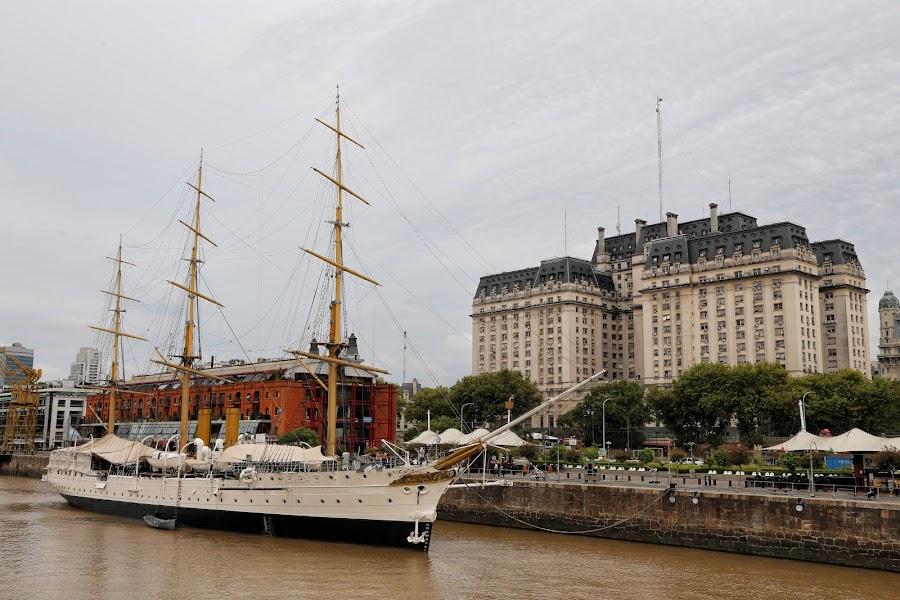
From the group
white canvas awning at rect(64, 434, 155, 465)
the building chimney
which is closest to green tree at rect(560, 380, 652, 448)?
the building chimney

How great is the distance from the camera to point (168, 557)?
42.8 meters

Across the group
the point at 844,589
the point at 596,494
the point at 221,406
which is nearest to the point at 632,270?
the point at 221,406

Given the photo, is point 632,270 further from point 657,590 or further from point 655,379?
point 657,590

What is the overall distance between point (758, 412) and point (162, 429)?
81.0 metres

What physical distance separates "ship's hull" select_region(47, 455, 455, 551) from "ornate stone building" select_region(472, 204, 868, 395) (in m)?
107

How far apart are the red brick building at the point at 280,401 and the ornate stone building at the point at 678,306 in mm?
62275

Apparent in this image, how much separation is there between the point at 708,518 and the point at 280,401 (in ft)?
225

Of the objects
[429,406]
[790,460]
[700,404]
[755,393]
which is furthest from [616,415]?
[790,460]

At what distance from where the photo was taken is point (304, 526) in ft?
157

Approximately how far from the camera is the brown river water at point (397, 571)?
34.5 metres

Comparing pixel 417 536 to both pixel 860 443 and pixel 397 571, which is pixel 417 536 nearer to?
pixel 397 571

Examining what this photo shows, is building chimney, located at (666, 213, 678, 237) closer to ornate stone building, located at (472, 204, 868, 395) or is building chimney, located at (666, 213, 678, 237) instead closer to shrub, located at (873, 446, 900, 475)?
ornate stone building, located at (472, 204, 868, 395)

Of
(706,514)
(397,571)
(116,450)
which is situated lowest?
(397,571)

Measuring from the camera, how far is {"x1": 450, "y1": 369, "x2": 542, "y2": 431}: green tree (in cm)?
13462
